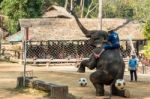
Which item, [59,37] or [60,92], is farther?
[59,37]

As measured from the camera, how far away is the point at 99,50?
16062 mm

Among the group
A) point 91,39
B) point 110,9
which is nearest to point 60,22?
point 91,39

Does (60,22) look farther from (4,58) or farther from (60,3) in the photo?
(60,3)

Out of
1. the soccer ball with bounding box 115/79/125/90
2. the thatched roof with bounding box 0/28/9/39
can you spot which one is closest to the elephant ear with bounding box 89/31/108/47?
the soccer ball with bounding box 115/79/125/90

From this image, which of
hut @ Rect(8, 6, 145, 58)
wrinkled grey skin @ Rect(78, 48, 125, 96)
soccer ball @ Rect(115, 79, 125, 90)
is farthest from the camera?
hut @ Rect(8, 6, 145, 58)

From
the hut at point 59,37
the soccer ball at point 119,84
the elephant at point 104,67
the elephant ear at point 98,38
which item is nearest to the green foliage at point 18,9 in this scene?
the hut at point 59,37

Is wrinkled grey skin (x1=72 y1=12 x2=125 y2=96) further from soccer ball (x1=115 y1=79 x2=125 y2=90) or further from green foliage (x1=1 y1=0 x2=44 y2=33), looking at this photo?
green foliage (x1=1 y1=0 x2=44 y2=33)

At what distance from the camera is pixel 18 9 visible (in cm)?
4969

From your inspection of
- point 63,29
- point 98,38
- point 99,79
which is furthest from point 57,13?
point 99,79

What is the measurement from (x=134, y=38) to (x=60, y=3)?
37627 millimetres

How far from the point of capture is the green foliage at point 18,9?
49188 millimetres

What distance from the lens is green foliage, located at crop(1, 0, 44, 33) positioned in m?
49.2

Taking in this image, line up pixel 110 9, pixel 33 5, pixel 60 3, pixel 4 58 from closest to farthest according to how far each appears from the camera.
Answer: pixel 4 58
pixel 33 5
pixel 110 9
pixel 60 3

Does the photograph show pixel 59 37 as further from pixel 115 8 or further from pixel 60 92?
pixel 115 8
